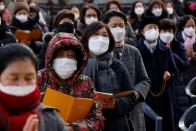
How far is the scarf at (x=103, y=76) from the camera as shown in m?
4.51

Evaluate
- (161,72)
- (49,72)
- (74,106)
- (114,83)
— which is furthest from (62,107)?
(161,72)

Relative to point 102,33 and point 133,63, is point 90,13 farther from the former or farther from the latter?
point 102,33

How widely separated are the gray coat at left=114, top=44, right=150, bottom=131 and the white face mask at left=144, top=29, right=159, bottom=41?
65.8 inches

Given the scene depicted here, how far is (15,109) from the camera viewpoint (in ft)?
8.63

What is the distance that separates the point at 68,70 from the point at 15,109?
105cm

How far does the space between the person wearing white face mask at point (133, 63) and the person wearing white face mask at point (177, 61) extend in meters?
2.06

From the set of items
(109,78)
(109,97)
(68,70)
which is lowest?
(109,97)

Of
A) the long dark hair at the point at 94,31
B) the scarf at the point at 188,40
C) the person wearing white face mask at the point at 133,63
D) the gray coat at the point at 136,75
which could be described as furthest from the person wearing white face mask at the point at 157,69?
the long dark hair at the point at 94,31

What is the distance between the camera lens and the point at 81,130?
3.44 meters

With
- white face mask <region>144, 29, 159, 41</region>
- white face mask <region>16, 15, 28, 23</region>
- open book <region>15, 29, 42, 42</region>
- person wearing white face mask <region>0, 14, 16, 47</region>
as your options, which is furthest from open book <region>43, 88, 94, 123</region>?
white face mask <region>16, 15, 28, 23</region>

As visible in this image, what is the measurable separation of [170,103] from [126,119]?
2456 millimetres

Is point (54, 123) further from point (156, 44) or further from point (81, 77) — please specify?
point (156, 44)

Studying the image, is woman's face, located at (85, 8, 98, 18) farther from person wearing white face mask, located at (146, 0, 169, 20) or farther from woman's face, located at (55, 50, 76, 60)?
woman's face, located at (55, 50, 76, 60)

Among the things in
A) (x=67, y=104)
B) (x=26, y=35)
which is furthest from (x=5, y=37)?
(x=67, y=104)
